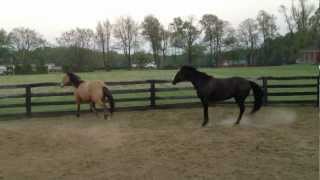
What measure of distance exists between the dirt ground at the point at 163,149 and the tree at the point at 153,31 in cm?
5948

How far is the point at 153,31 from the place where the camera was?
69.6m

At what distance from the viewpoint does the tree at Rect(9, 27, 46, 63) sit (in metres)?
69.8

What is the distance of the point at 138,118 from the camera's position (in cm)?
1113

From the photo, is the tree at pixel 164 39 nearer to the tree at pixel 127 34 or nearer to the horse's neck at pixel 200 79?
the tree at pixel 127 34

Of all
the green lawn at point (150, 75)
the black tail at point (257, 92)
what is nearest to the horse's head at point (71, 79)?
the black tail at point (257, 92)

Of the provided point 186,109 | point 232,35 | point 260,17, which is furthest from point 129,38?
point 186,109

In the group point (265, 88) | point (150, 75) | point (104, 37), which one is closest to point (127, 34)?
point (104, 37)

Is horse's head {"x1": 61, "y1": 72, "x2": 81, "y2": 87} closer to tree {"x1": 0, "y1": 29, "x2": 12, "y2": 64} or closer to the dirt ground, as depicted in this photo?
the dirt ground

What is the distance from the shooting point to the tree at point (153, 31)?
69625 mm

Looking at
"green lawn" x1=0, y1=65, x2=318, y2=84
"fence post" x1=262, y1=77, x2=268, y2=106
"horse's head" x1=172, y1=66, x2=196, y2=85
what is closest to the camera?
"horse's head" x1=172, y1=66, x2=196, y2=85

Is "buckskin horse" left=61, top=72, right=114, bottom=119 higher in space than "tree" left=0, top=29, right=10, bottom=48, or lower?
lower

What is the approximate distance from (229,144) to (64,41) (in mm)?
62823

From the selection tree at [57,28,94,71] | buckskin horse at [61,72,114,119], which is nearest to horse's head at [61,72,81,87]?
buckskin horse at [61,72,114,119]

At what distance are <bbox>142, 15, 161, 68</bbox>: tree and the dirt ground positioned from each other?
59481 mm
